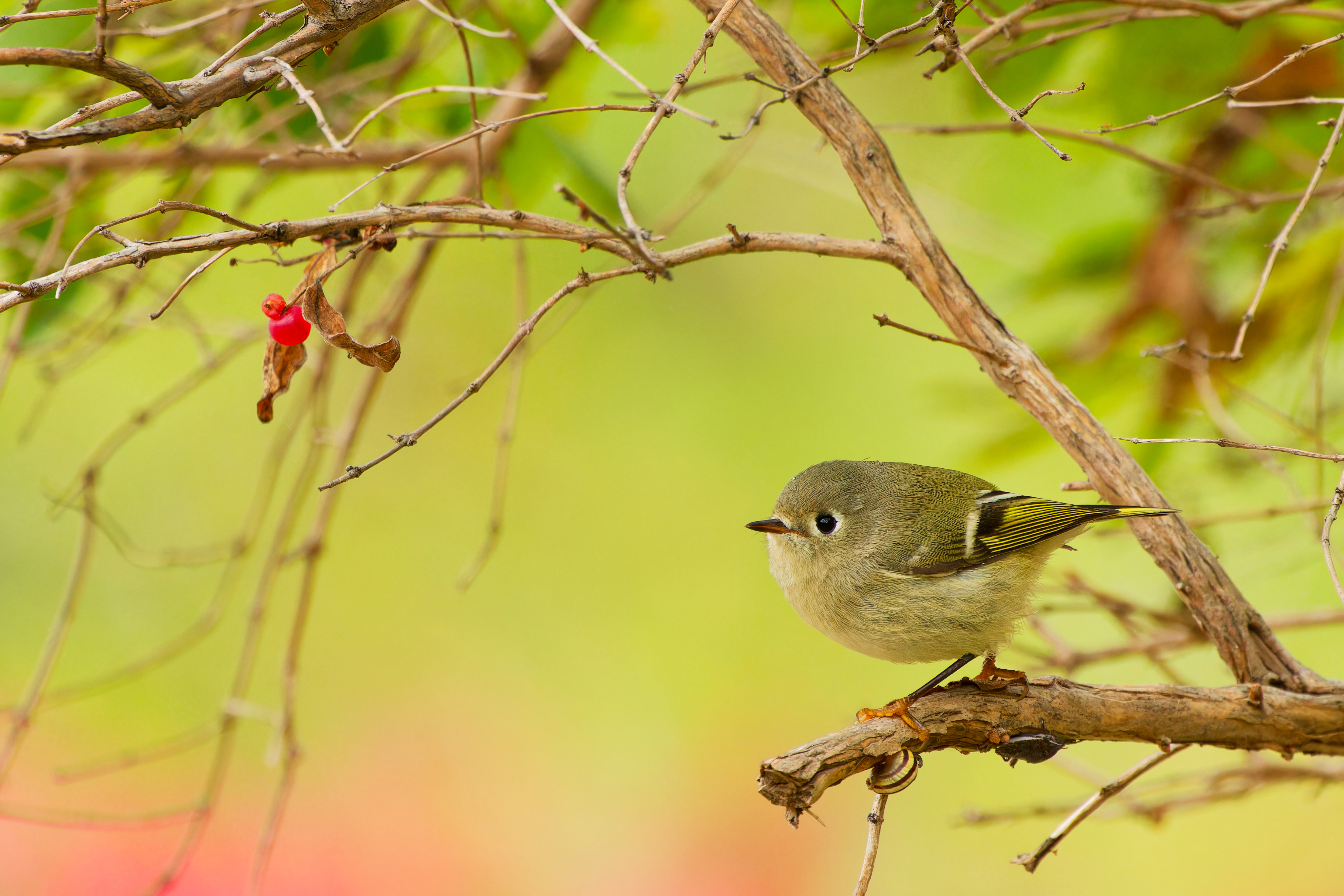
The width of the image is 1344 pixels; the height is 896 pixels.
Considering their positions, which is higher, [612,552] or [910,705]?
[612,552]

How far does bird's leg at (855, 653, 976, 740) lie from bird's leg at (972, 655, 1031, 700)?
0.15ft

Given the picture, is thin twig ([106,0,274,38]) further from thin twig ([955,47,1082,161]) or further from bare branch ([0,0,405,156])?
thin twig ([955,47,1082,161])

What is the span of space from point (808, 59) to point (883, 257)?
0.29m

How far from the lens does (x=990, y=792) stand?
320cm

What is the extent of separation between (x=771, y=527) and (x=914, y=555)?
22 cm

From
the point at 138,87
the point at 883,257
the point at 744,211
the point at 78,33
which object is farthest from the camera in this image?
the point at 744,211

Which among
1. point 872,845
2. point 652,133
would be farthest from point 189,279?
point 872,845

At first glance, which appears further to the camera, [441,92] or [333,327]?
[441,92]

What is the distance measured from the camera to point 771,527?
1.69 meters

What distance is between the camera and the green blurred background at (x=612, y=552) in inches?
104

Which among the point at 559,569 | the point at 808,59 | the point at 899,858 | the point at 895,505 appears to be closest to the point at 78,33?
the point at 808,59

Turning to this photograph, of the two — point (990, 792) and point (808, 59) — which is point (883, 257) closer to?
point (808, 59)

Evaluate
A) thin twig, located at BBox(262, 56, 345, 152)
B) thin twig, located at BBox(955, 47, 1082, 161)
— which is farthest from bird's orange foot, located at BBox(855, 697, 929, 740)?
thin twig, located at BBox(262, 56, 345, 152)

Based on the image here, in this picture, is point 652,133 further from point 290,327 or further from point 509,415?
point 509,415
